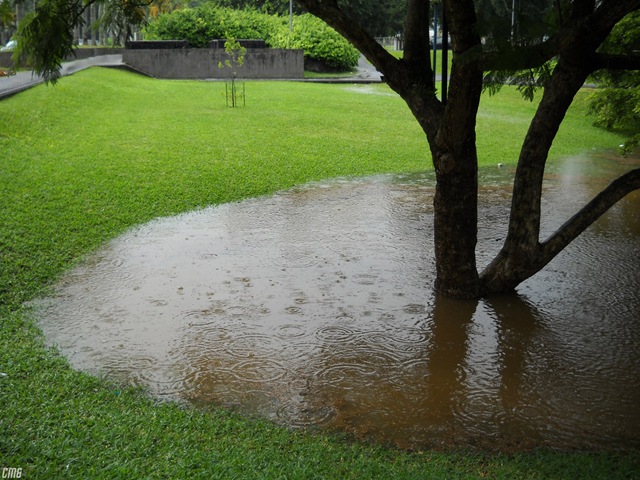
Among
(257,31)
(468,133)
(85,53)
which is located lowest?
(468,133)

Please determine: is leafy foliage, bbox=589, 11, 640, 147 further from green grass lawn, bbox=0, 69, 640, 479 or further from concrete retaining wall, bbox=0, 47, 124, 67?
concrete retaining wall, bbox=0, 47, 124, 67

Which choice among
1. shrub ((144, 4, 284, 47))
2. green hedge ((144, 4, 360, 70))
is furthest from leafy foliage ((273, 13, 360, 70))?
shrub ((144, 4, 284, 47))

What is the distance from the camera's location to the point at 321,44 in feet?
108

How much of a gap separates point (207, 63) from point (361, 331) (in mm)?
26483

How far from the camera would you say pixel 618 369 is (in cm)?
548

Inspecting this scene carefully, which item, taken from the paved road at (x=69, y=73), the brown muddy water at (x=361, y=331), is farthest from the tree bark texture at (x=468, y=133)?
the paved road at (x=69, y=73)

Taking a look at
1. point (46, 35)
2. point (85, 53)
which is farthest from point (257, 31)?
point (46, 35)

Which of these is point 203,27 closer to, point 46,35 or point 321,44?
point 321,44

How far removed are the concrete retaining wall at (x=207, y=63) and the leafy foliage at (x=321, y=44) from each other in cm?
247

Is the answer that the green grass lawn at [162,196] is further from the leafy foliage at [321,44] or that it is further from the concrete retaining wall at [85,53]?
the leafy foliage at [321,44]

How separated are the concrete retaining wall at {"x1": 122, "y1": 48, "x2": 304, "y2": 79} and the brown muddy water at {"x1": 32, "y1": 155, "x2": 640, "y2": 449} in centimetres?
2211

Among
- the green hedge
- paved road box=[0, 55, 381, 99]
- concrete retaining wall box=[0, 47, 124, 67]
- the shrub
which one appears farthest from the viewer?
the shrub

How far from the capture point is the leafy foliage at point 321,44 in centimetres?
3294

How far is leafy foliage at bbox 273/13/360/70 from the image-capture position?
108ft
